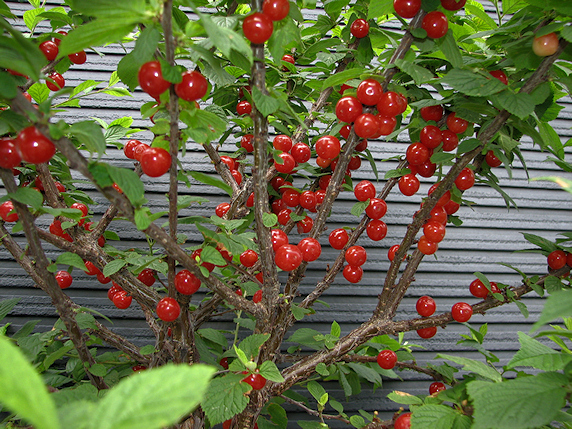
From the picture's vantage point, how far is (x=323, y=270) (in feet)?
5.51

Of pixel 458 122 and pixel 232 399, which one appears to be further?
pixel 458 122

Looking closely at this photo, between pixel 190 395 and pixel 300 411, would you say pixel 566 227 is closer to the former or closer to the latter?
pixel 300 411

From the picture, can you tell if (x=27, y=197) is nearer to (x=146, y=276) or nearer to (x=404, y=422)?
(x=146, y=276)

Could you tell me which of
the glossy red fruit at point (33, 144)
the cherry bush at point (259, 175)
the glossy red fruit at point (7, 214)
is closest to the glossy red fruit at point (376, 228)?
the cherry bush at point (259, 175)

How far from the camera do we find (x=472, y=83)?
63 cm

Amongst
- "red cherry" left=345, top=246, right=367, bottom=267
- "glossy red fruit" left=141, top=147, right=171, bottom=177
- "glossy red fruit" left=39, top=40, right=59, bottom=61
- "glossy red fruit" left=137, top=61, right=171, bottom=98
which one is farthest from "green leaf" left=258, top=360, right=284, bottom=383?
"glossy red fruit" left=39, top=40, right=59, bottom=61

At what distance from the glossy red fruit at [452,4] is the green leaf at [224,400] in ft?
2.81

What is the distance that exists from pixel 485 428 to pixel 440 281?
1.39 metres

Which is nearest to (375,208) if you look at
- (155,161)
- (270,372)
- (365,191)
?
(365,191)

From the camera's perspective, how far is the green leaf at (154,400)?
0.22 m

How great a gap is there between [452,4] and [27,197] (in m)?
0.85

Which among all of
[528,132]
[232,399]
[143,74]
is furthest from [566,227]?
[143,74]

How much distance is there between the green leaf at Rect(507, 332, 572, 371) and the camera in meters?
0.53

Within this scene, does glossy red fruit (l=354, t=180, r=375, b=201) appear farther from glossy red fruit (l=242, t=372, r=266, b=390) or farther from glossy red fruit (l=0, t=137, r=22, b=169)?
glossy red fruit (l=0, t=137, r=22, b=169)
